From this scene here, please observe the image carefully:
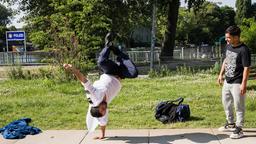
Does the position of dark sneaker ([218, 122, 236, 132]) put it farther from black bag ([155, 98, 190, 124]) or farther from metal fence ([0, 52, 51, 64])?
metal fence ([0, 52, 51, 64])

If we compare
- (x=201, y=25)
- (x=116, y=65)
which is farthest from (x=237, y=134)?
(x=201, y=25)

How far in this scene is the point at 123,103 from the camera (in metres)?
12.6

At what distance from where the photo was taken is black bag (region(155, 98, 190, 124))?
995cm

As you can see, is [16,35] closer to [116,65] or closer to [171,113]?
[171,113]

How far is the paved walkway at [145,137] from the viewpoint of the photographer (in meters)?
8.30

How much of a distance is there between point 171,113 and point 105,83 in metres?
2.17

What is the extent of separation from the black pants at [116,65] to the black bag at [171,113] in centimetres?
179

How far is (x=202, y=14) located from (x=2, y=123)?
2457 inches

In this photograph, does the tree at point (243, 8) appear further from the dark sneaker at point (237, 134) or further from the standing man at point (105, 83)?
the standing man at point (105, 83)

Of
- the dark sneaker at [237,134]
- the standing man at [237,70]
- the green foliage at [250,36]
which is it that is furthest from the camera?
the green foliage at [250,36]

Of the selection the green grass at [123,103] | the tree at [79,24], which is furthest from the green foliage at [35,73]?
the green grass at [123,103]

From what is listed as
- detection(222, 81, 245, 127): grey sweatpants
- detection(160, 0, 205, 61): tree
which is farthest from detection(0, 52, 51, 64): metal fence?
detection(222, 81, 245, 127): grey sweatpants

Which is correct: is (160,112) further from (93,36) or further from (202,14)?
(202,14)

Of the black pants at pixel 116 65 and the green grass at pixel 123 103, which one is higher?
the black pants at pixel 116 65
